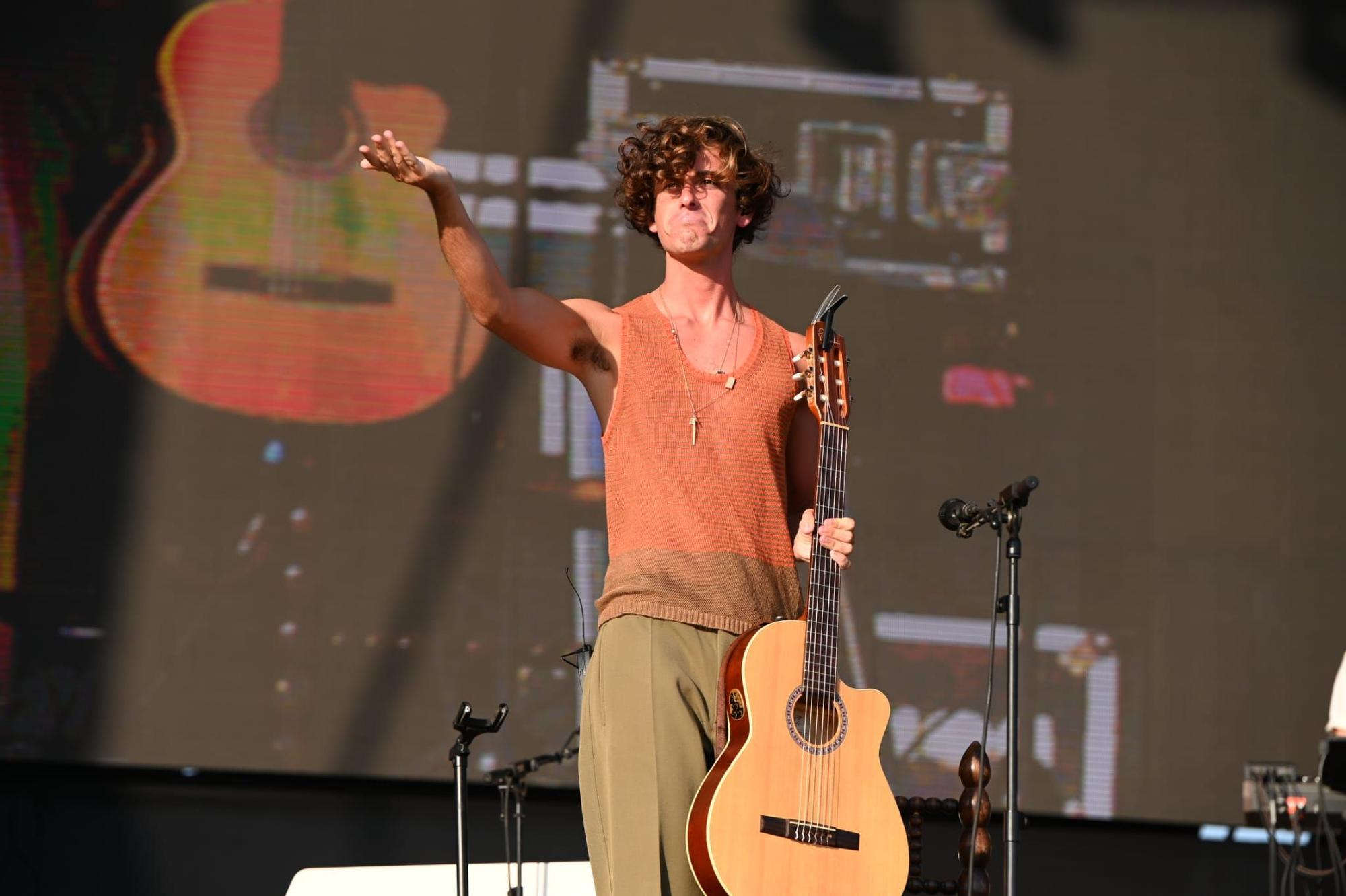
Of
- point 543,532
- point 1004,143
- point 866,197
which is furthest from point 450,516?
point 1004,143

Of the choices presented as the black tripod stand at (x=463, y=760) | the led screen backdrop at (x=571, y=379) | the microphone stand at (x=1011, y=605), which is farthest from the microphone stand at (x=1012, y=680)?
the led screen backdrop at (x=571, y=379)

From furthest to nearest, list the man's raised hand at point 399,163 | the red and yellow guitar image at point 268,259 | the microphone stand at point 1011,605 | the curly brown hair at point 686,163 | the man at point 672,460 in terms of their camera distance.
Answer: the red and yellow guitar image at point 268,259, the microphone stand at point 1011,605, the curly brown hair at point 686,163, the man at point 672,460, the man's raised hand at point 399,163

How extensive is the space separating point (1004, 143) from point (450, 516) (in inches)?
88.5

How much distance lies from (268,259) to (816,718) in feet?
10.2

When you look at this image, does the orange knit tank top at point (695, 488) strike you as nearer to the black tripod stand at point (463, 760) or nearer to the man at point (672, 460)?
the man at point (672, 460)

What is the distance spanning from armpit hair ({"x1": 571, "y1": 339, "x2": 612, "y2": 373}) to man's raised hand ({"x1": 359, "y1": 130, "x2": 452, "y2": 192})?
0.39 metres

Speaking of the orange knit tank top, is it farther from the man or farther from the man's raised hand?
the man's raised hand

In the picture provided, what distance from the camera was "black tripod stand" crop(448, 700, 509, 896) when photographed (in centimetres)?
322

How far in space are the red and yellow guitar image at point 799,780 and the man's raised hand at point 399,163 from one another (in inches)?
32.8

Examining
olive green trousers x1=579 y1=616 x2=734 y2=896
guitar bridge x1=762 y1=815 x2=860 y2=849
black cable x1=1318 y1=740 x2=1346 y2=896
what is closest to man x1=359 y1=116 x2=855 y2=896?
olive green trousers x1=579 y1=616 x2=734 y2=896

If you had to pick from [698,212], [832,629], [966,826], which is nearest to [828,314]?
[698,212]

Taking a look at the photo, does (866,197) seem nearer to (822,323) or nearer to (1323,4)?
(1323,4)

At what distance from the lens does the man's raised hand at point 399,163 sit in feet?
7.27

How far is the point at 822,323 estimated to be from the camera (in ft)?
8.77
